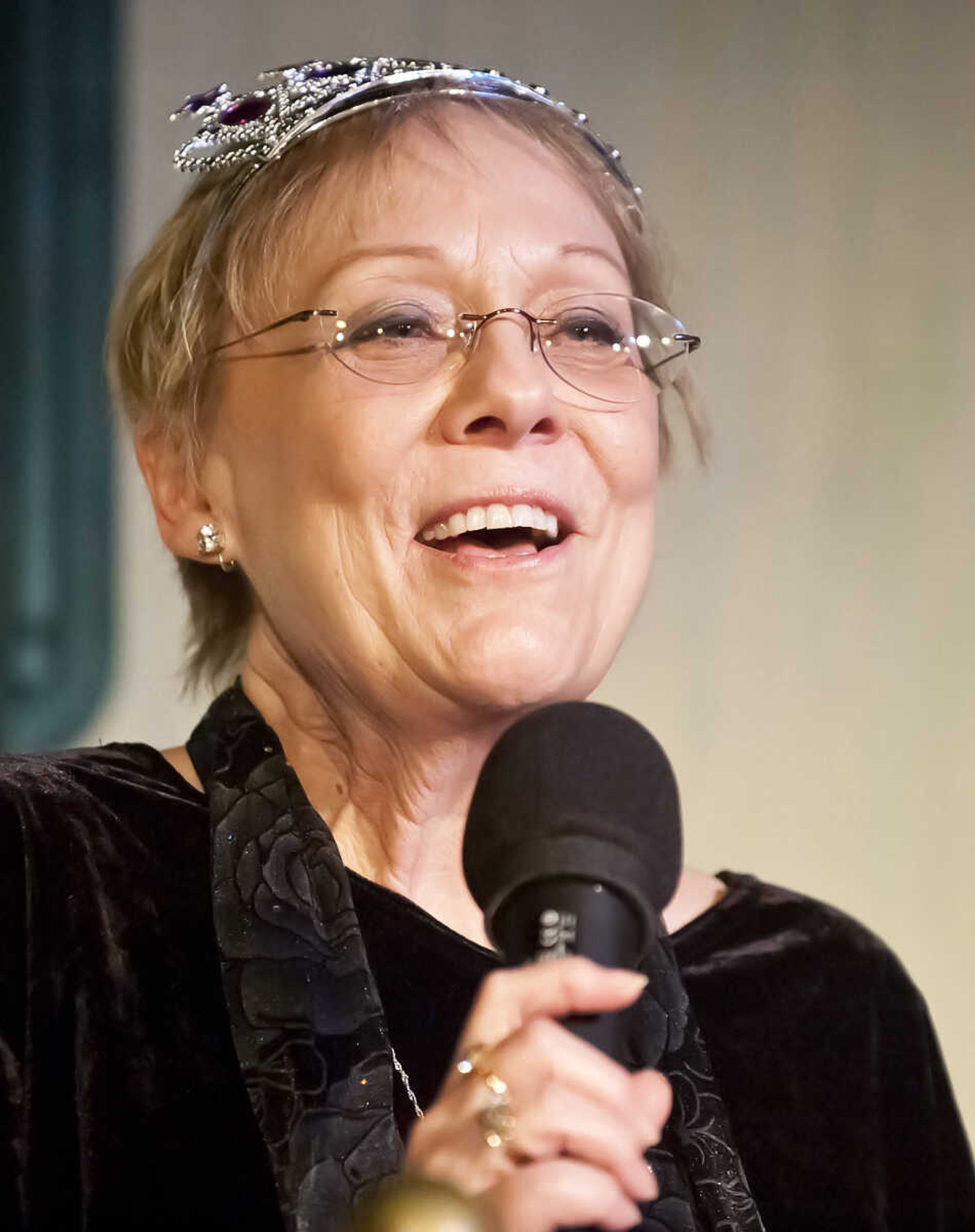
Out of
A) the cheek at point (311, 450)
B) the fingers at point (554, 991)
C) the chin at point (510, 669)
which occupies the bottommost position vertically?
the fingers at point (554, 991)

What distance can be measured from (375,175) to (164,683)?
0.92 m

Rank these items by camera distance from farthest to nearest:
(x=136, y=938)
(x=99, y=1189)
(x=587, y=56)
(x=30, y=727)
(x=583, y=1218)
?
(x=587, y=56) < (x=30, y=727) < (x=136, y=938) < (x=99, y=1189) < (x=583, y=1218)

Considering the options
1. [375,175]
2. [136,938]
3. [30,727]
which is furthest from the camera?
[30,727]

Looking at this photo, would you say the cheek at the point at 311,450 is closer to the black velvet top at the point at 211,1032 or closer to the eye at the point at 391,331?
the eye at the point at 391,331

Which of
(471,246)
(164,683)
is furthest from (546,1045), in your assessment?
(164,683)

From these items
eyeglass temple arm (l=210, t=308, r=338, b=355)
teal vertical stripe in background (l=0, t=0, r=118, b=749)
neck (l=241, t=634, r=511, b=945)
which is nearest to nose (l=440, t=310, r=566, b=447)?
eyeglass temple arm (l=210, t=308, r=338, b=355)

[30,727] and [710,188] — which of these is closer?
[30,727]

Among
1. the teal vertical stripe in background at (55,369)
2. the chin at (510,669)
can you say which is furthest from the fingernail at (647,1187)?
the teal vertical stripe in background at (55,369)

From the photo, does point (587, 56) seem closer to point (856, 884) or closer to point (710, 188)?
point (710, 188)

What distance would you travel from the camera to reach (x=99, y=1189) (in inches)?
47.9

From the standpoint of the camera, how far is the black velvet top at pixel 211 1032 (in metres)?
1.23

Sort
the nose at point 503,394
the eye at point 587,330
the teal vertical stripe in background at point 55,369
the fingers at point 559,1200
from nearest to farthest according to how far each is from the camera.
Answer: the fingers at point 559,1200
the nose at point 503,394
the eye at point 587,330
the teal vertical stripe in background at point 55,369

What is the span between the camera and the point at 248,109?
1.56 m

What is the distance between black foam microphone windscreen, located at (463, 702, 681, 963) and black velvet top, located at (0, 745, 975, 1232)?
45cm
